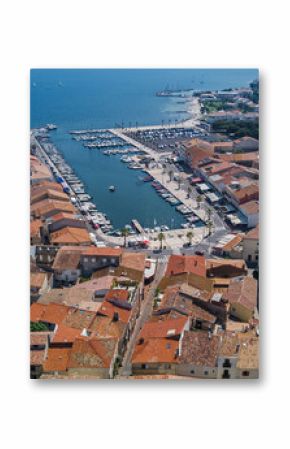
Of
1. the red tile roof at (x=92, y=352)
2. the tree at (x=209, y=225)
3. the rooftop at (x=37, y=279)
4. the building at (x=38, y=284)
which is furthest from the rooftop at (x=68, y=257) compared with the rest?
the tree at (x=209, y=225)

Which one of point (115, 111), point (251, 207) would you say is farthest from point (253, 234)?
point (115, 111)

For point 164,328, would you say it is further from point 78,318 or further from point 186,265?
point 186,265

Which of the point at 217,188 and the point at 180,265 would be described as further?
the point at 217,188

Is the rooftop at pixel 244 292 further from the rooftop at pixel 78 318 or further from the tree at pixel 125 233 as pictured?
the rooftop at pixel 78 318
